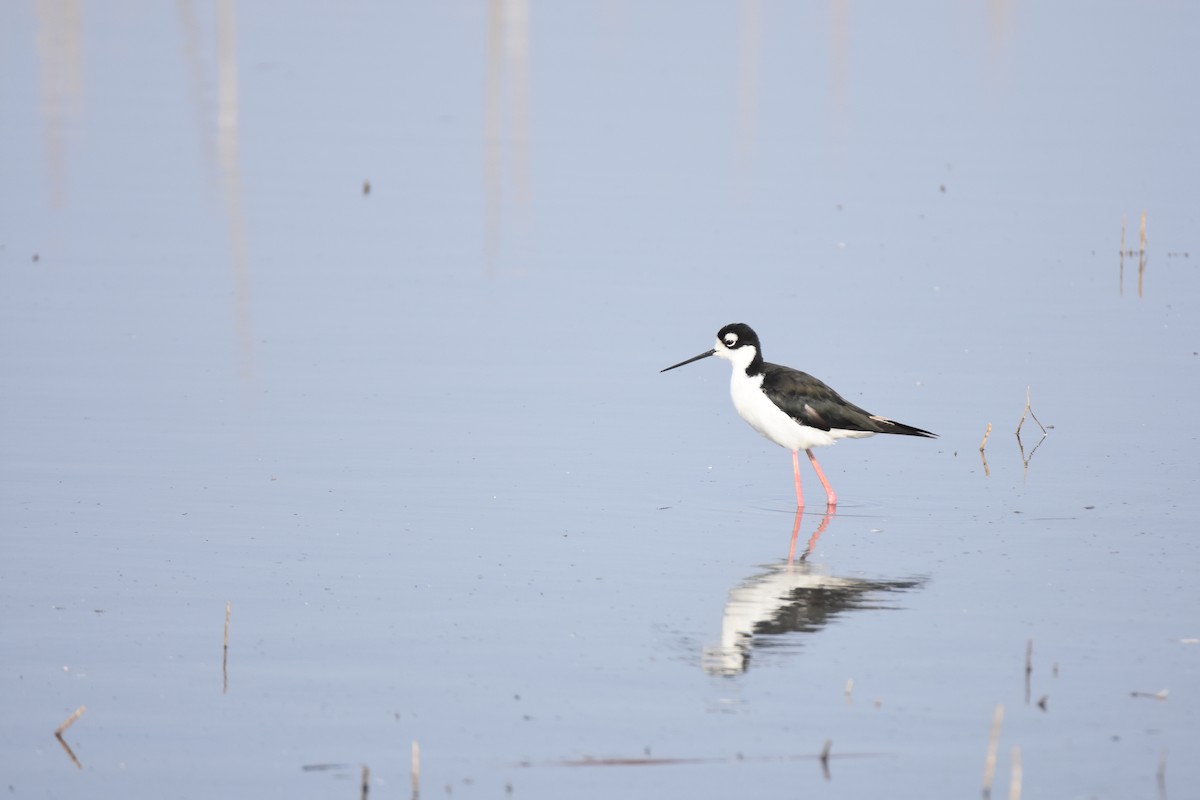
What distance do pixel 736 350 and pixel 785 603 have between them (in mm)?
3224

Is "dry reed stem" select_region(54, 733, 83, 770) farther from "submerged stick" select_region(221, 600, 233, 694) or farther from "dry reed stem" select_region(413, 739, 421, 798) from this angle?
"dry reed stem" select_region(413, 739, 421, 798)

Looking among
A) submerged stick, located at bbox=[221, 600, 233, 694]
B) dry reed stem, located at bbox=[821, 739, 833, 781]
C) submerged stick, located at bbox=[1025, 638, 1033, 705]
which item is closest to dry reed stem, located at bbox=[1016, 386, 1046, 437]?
submerged stick, located at bbox=[1025, 638, 1033, 705]

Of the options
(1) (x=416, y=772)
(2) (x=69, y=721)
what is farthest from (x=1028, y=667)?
(2) (x=69, y=721)

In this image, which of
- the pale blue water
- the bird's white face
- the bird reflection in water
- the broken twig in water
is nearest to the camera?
the pale blue water

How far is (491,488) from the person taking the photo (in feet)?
31.7

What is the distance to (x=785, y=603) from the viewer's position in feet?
25.9

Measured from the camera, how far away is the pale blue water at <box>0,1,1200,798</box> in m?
6.50

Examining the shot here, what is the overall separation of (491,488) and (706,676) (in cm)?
292

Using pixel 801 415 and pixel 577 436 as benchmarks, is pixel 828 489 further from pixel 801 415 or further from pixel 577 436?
pixel 577 436

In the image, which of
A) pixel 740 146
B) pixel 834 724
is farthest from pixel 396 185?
pixel 834 724

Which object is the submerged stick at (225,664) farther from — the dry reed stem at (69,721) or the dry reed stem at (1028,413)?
the dry reed stem at (1028,413)

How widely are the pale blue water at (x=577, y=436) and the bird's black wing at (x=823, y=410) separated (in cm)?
33

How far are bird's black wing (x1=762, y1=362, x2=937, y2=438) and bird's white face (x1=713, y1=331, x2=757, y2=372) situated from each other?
16.4 inches

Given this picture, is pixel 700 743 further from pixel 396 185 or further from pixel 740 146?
pixel 740 146
